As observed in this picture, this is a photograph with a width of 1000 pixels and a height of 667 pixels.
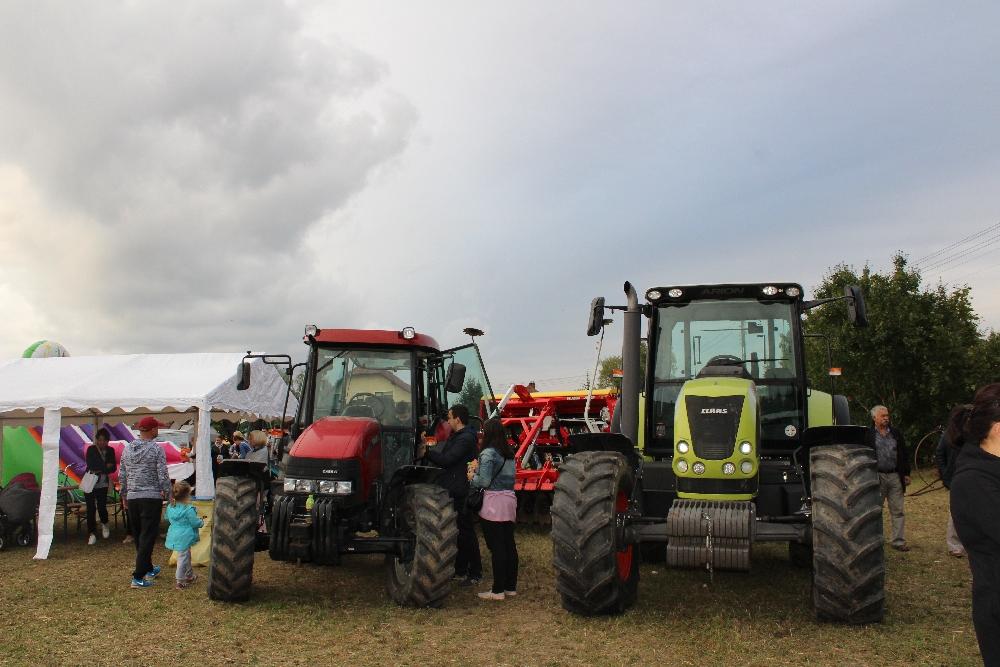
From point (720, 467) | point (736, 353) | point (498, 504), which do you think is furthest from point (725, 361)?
point (498, 504)

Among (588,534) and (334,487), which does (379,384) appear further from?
(588,534)

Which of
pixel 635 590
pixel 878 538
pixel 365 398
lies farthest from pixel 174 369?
pixel 878 538

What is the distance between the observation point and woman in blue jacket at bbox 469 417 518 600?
21.0 feet

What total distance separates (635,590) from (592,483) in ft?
4.07

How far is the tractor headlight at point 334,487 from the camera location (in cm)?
621

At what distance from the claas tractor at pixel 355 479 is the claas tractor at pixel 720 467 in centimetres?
133

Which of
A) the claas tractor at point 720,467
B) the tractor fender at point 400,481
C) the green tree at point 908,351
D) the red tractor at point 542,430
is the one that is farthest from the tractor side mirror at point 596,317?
the green tree at point 908,351

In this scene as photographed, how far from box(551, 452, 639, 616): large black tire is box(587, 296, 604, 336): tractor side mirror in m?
1.16

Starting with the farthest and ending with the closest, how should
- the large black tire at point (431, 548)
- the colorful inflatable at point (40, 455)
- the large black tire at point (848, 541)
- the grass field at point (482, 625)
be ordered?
the colorful inflatable at point (40, 455) < the large black tire at point (431, 548) < the grass field at point (482, 625) < the large black tire at point (848, 541)

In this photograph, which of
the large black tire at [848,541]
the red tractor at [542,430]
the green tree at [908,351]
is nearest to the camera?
the large black tire at [848,541]

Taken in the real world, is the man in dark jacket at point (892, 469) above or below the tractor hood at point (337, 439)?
below

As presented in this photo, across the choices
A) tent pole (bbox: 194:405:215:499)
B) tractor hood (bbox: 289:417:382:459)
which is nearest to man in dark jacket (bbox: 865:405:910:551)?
tractor hood (bbox: 289:417:382:459)

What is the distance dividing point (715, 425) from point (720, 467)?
0.29 meters

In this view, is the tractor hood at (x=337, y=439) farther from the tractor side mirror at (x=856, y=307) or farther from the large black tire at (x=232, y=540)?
the tractor side mirror at (x=856, y=307)
